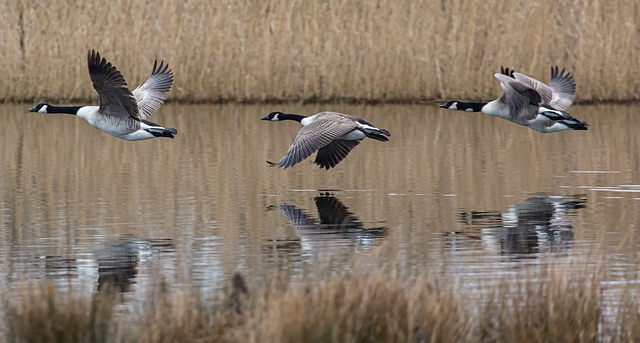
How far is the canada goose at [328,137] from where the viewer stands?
1251 centimetres

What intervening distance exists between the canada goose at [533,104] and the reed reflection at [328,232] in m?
2.90

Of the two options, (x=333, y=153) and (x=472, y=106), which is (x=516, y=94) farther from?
(x=333, y=153)

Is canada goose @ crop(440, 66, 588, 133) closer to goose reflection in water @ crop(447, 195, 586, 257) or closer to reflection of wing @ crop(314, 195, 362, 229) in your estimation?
goose reflection in water @ crop(447, 195, 586, 257)

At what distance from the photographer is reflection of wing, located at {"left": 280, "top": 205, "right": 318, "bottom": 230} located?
10875 millimetres

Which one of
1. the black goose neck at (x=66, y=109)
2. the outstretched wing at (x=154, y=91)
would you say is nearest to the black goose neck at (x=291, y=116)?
the outstretched wing at (x=154, y=91)

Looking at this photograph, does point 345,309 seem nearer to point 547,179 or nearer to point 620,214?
point 620,214

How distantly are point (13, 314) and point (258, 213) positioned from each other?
17.0 ft

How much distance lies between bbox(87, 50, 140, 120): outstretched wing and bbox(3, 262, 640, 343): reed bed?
232 inches

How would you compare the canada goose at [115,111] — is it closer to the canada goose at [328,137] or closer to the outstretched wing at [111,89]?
the outstretched wing at [111,89]

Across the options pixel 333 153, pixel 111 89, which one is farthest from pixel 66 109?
pixel 333 153

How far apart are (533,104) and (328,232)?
485 centimetres

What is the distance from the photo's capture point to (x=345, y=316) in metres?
6.30

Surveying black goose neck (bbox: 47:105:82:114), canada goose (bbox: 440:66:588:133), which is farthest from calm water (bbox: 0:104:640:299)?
black goose neck (bbox: 47:105:82:114)

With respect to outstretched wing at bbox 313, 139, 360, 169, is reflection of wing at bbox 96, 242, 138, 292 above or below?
below
